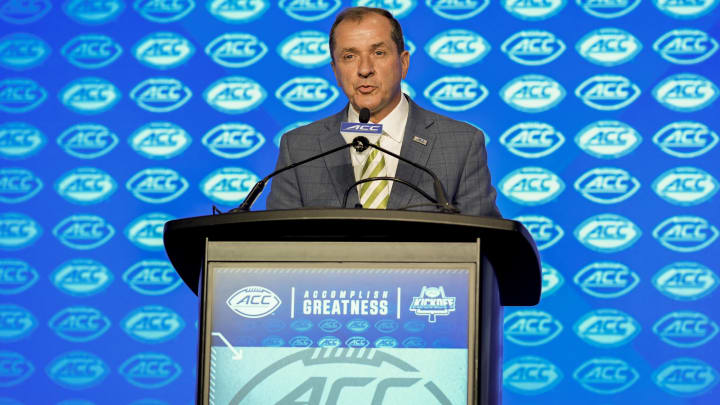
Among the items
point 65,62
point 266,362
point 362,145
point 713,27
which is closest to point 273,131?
point 65,62

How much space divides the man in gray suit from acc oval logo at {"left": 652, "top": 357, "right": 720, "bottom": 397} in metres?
1.66

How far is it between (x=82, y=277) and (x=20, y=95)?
0.84 m

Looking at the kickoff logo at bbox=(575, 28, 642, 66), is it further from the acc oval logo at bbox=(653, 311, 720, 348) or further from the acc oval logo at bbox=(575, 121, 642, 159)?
the acc oval logo at bbox=(653, 311, 720, 348)

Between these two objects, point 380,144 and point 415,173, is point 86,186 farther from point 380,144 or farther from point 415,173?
point 415,173

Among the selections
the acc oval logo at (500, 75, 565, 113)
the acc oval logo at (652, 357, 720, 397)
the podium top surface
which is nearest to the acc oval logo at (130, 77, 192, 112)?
the acc oval logo at (500, 75, 565, 113)

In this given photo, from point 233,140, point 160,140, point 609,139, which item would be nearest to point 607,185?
point 609,139

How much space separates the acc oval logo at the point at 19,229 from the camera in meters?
3.88

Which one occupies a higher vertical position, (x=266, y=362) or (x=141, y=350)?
(x=141, y=350)

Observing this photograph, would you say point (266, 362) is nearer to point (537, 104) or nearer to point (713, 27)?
point (537, 104)

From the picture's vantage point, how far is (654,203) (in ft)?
11.8

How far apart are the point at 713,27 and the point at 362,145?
2.42m

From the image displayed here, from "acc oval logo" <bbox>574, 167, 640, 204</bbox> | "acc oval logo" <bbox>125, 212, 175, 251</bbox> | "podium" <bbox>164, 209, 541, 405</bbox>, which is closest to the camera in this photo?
"podium" <bbox>164, 209, 541, 405</bbox>

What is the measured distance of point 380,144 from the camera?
7.79 ft

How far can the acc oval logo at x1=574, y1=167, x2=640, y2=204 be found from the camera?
3.61 m
